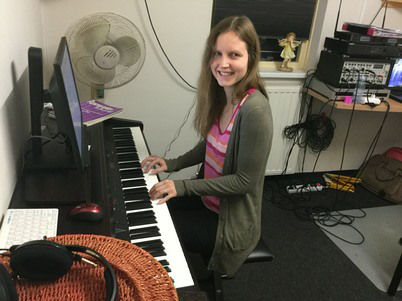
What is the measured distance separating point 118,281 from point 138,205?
2.23ft

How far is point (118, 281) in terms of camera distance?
556mm

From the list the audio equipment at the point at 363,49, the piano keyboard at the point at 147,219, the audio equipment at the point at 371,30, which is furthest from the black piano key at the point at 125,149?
the audio equipment at the point at 371,30

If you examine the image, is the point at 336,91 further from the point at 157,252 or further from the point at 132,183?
the point at 157,252

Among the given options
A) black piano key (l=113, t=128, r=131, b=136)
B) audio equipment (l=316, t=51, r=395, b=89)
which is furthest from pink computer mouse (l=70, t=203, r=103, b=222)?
audio equipment (l=316, t=51, r=395, b=89)

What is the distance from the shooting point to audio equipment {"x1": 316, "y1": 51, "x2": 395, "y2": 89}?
231cm

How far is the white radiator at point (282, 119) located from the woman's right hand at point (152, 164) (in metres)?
1.25

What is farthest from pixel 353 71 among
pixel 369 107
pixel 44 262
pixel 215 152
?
pixel 44 262

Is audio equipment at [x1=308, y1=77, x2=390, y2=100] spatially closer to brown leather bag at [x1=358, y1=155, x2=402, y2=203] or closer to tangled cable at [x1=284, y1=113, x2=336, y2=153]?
tangled cable at [x1=284, y1=113, x2=336, y2=153]

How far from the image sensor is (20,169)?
1.17 metres

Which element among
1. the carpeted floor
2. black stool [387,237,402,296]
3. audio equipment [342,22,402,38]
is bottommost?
the carpeted floor

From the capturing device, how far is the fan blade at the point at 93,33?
1.63 m

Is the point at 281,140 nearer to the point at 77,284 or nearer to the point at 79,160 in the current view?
the point at 79,160

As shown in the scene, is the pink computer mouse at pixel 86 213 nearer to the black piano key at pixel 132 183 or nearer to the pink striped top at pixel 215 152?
the black piano key at pixel 132 183

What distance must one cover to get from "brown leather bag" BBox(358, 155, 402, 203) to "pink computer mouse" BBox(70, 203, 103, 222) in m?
2.54
